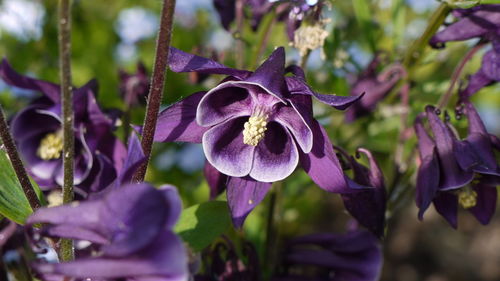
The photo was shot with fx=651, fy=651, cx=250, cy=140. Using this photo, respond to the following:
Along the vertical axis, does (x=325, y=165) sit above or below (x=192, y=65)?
below

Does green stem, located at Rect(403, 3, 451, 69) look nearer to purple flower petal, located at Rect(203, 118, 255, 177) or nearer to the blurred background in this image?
the blurred background

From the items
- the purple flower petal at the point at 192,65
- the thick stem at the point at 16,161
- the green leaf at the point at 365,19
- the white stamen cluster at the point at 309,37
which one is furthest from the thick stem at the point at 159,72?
the green leaf at the point at 365,19

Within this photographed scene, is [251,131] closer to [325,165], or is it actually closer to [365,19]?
[325,165]

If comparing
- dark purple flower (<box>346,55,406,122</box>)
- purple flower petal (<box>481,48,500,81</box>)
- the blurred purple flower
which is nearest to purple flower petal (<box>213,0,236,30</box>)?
the blurred purple flower

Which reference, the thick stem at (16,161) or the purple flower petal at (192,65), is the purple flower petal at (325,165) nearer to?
the purple flower petal at (192,65)

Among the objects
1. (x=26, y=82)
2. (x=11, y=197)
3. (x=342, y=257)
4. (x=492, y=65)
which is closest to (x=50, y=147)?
(x=26, y=82)

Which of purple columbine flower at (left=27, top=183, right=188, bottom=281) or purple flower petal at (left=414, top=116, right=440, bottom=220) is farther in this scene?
purple flower petal at (left=414, top=116, right=440, bottom=220)

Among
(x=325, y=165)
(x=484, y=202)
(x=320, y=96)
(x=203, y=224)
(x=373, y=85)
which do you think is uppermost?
(x=320, y=96)
